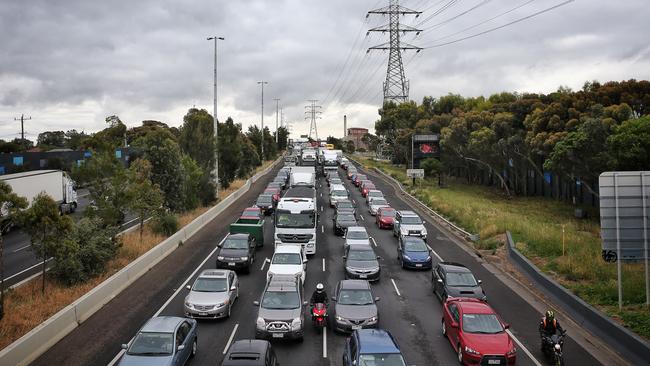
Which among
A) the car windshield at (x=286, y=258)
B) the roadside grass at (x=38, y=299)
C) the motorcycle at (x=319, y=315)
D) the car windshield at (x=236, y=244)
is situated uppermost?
the car windshield at (x=236, y=244)

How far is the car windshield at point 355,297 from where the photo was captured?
18.5 metres

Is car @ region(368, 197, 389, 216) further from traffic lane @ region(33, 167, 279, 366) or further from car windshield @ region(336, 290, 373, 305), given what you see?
car windshield @ region(336, 290, 373, 305)

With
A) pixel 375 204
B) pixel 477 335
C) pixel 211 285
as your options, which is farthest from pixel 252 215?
pixel 477 335

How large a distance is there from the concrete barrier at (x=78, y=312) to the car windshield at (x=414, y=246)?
13.0 m

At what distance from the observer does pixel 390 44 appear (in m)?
82.9

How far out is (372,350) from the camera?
13414mm

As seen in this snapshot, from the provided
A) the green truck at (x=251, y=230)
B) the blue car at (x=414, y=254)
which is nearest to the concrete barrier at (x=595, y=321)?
the blue car at (x=414, y=254)

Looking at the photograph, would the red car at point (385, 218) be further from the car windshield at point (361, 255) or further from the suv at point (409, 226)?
the car windshield at point (361, 255)

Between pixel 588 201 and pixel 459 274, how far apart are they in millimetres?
36775

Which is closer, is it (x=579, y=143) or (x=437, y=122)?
(x=579, y=143)

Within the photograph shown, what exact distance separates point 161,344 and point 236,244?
12470mm

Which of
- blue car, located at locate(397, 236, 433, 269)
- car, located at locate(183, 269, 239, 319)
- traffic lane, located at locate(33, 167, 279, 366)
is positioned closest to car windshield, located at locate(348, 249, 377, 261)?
blue car, located at locate(397, 236, 433, 269)

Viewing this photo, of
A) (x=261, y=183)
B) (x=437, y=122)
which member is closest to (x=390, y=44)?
(x=437, y=122)

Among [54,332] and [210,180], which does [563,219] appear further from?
[54,332]
